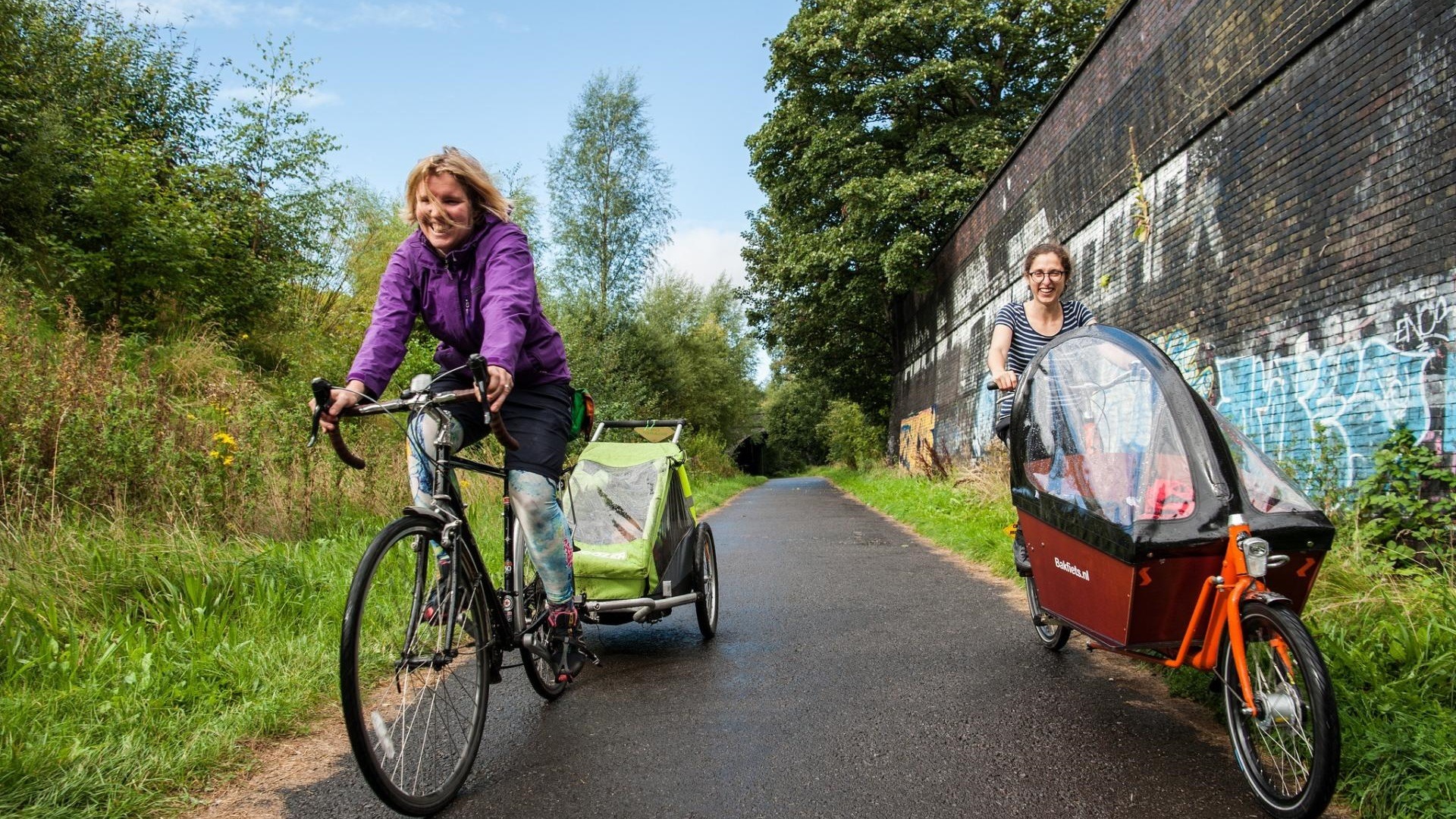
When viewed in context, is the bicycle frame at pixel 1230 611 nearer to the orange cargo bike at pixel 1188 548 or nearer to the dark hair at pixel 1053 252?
the orange cargo bike at pixel 1188 548

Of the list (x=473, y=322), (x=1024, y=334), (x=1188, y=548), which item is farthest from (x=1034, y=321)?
(x=473, y=322)

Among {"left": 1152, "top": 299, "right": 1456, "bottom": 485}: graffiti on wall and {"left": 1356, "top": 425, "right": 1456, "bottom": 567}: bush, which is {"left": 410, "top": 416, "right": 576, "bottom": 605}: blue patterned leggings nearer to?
{"left": 1356, "top": 425, "right": 1456, "bottom": 567}: bush

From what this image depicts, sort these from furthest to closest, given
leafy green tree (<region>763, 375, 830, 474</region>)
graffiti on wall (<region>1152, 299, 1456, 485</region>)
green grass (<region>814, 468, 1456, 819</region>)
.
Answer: leafy green tree (<region>763, 375, 830, 474</region>), graffiti on wall (<region>1152, 299, 1456, 485</region>), green grass (<region>814, 468, 1456, 819</region>)

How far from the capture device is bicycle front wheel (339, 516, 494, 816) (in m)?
2.39

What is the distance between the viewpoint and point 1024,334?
472cm

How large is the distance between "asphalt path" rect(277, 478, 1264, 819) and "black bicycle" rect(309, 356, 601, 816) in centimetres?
19

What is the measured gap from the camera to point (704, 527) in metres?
5.12

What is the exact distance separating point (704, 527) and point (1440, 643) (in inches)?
132

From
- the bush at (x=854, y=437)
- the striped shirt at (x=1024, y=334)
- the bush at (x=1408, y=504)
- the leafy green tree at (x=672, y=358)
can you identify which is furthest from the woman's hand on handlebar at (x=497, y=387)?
the bush at (x=854, y=437)

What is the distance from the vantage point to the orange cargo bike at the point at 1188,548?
2389 mm

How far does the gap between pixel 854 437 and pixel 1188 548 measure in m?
33.3

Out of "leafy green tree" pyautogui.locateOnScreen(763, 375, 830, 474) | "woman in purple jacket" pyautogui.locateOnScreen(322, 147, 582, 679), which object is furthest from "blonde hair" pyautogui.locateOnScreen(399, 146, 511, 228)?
"leafy green tree" pyautogui.locateOnScreen(763, 375, 830, 474)

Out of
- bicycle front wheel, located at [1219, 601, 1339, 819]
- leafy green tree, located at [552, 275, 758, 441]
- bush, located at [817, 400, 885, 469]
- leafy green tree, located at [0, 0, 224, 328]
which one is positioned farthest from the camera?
bush, located at [817, 400, 885, 469]

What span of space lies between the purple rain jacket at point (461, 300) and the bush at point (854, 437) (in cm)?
2944
